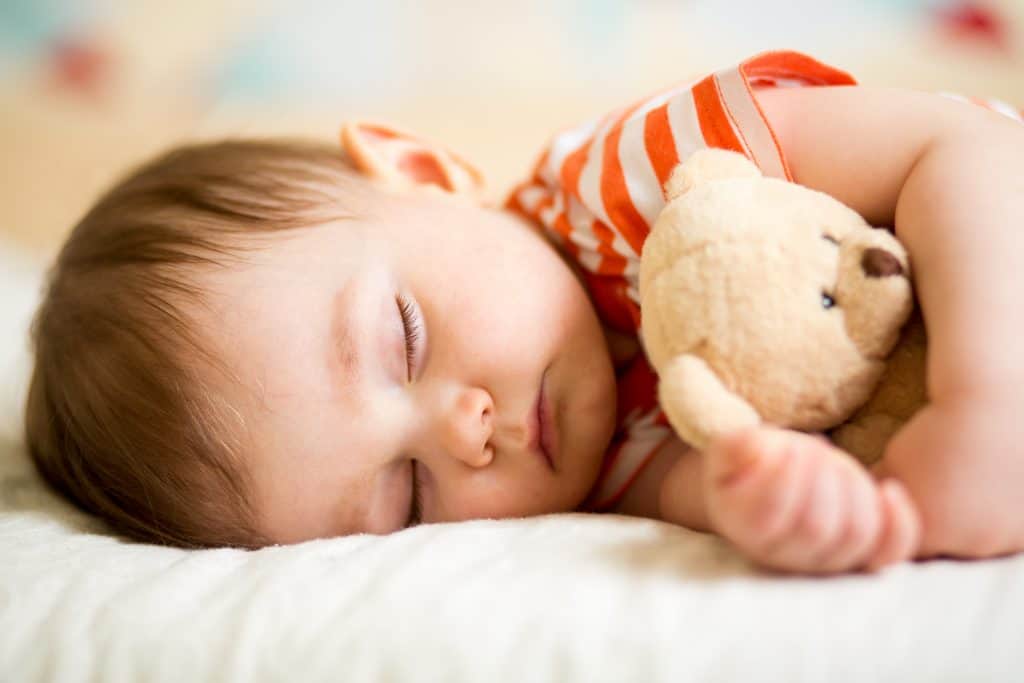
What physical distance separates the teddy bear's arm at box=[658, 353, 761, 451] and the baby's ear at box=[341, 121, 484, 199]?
1.88 ft

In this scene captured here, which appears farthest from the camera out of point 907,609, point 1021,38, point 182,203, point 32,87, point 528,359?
point 32,87

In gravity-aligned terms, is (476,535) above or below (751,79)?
below

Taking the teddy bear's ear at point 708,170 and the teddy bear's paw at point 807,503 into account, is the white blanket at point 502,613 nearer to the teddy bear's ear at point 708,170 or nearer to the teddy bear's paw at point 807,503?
the teddy bear's paw at point 807,503

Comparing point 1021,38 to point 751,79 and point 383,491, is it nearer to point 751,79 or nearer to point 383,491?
point 751,79

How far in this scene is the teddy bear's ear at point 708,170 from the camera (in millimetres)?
712

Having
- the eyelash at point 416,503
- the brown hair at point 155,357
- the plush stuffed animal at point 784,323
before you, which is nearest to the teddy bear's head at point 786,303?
the plush stuffed animal at point 784,323

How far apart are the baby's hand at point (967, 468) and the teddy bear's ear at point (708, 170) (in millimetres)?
243

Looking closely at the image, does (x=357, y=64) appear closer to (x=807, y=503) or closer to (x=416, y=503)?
(x=416, y=503)

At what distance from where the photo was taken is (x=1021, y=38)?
1.46 metres

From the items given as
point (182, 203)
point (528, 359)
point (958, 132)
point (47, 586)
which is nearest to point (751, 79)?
point (958, 132)

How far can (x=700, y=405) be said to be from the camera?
0.58 meters

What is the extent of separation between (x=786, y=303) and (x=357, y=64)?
146 cm

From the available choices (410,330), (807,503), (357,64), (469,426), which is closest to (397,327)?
(410,330)

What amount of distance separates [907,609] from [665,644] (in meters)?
0.15
